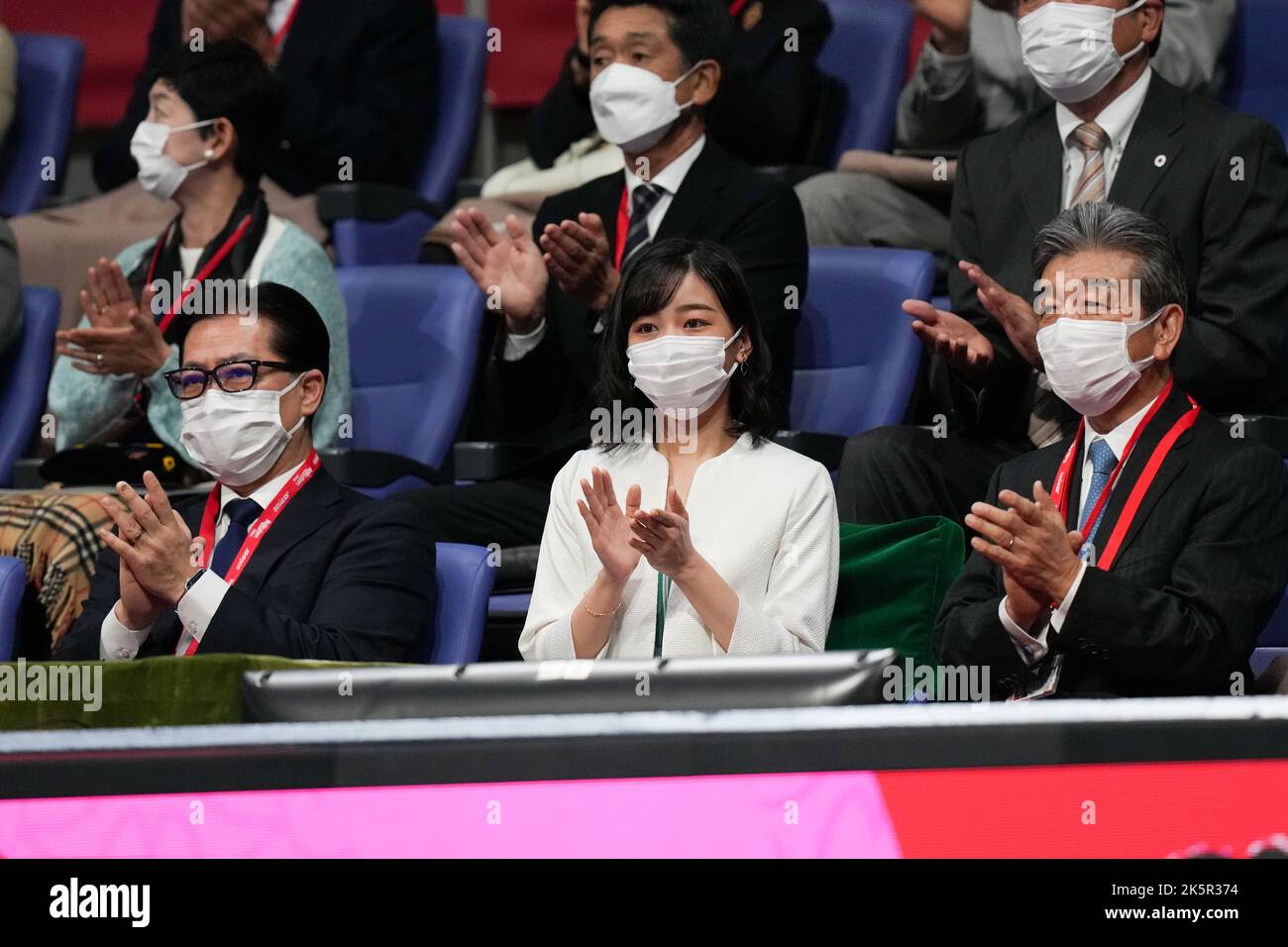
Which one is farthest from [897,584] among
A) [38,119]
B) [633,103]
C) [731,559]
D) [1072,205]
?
[38,119]

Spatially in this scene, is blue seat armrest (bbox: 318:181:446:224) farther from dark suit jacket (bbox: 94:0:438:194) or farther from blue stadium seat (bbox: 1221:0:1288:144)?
blue stadium seat (bbox: 1221:0:1288:144)

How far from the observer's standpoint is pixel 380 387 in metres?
3.76

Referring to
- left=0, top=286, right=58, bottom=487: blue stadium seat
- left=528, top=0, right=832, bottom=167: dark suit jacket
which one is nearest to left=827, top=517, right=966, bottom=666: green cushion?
left=528, top=0, right=832, bottom=167: dark suit jacket

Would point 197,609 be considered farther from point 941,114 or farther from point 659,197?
point 941,114

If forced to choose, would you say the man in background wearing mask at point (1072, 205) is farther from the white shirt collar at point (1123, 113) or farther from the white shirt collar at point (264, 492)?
the white shirt collar at point (264, 492)

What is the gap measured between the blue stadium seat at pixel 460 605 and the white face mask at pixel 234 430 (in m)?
0.34

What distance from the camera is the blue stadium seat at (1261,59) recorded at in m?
3.93

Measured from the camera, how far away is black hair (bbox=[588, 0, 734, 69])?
364 centimetres

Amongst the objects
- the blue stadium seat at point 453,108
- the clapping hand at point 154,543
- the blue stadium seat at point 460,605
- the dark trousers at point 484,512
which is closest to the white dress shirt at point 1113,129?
the dark trousers at point 484,512

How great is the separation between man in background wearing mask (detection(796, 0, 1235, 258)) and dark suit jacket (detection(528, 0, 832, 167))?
0.89 feet

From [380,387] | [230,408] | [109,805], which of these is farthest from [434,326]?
→ [109,805]

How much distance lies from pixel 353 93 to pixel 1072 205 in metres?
2.12

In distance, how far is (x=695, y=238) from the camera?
3.45 meters
